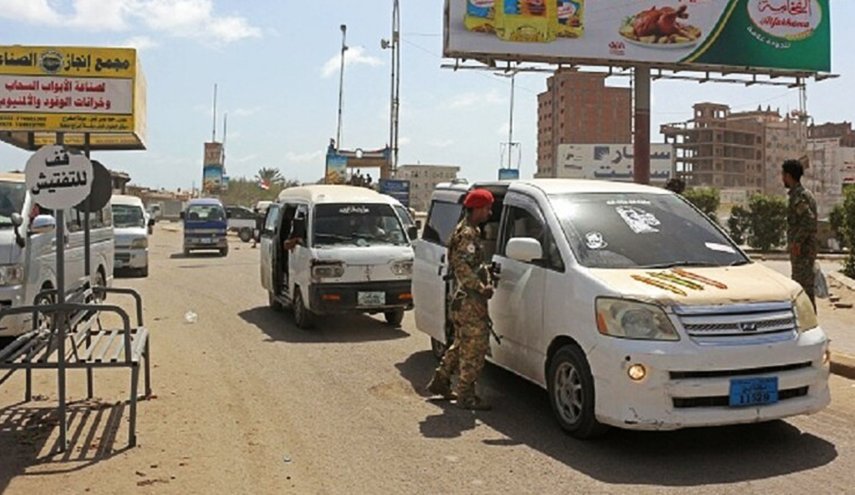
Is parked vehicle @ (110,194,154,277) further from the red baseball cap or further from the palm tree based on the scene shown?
the palm tree

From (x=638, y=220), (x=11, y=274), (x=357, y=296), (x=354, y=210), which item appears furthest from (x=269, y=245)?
(x=638, y=220)

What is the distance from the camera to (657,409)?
5426mm

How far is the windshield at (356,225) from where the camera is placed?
11750mm

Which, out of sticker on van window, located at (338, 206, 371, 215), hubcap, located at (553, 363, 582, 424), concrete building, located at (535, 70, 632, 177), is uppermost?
concrete building, located at (535, 70, 632, 177)

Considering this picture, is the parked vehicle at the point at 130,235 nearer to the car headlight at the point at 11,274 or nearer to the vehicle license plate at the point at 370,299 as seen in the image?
the vehicle license plate at the point at 370,299

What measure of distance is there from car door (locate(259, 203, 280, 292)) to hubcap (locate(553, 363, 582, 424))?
776cm

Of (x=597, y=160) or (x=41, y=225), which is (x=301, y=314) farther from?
(x=597, y=160)

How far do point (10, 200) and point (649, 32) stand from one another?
27886mm

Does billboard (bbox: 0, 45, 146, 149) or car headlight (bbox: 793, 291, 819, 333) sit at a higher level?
billboard (bbox: 0, 45, 146, 149)

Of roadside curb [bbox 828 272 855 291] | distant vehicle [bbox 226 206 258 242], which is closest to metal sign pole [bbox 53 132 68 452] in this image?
roadside curb [bbox 828 272 855 291]

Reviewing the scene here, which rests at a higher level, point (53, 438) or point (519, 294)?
point (519, 294)

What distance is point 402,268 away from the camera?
446 inches

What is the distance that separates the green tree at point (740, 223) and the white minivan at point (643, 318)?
3277 centimetres

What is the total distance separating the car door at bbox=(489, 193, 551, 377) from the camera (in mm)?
6660
